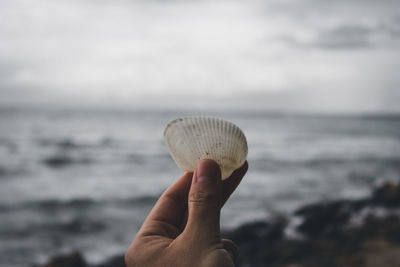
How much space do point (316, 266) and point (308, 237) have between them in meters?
1.53

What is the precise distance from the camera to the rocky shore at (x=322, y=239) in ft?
19.1

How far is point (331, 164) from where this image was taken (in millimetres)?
17609

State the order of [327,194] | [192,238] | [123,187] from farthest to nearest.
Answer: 1. [123,187]
2. [327,194]
3. [192,238]

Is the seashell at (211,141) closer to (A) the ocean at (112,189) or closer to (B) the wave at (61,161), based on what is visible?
(A) the ocean at (112,189)

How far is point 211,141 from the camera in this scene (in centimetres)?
206

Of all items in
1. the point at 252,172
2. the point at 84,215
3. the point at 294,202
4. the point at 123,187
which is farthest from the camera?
the point at 252,172

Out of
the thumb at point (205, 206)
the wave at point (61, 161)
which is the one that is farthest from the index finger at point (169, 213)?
the wave at point (61, 161)

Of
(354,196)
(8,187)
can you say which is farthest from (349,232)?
(8,187)

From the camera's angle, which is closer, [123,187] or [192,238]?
[192,238]

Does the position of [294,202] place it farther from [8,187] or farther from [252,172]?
[8,187]

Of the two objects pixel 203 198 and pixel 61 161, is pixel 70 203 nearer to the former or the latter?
pixel 61 161

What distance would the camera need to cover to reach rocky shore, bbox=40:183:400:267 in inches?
229

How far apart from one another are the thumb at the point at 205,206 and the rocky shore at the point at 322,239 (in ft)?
16.4

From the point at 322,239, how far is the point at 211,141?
20.0 ft
